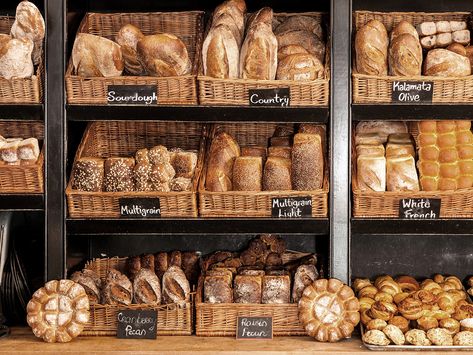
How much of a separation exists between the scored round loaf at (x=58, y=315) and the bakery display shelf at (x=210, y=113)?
68cm

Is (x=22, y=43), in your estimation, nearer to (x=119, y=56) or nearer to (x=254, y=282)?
(x=119, y=56)

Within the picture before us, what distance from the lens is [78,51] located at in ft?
9.07

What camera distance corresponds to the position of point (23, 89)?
2754 mm

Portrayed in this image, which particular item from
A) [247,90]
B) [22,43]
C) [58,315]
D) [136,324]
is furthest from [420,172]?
[22,43]

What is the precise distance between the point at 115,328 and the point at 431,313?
1179mm

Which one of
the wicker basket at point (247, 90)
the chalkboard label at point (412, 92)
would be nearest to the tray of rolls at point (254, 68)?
the wicker basket at point (247, 90)

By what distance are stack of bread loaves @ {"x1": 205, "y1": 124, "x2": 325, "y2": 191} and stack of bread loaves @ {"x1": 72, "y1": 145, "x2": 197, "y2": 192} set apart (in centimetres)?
13

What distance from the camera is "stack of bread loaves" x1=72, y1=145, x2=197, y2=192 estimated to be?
2799mm

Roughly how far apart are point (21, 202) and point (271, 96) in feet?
3.35

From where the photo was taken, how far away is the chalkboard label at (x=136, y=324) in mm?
2760

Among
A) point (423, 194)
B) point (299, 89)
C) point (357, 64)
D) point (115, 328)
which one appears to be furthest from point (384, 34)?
point (115, 328)

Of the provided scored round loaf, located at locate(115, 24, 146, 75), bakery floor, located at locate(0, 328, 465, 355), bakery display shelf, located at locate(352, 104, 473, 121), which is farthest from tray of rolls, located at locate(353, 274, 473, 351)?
scored round loaf, located at locate(115, 24, 146, 75)

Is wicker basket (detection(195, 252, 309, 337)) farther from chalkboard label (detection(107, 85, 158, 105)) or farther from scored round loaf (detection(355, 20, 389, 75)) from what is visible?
scored round loaf (detection(355, 20, 389, 75))

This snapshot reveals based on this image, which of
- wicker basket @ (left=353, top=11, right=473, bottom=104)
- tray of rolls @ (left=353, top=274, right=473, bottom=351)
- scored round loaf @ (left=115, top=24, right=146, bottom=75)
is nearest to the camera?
tray of rolls @ (left=353, top=274, right=473, bottom=351)
